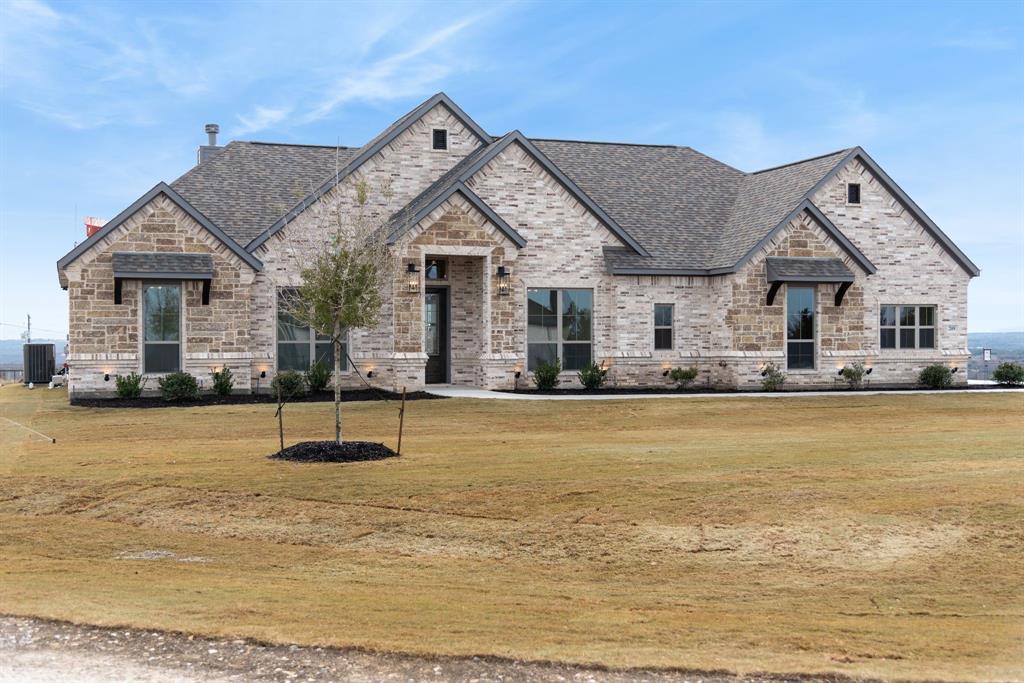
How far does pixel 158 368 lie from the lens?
27.1 meters

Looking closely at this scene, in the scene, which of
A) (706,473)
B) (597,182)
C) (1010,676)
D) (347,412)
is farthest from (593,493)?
(597,182)

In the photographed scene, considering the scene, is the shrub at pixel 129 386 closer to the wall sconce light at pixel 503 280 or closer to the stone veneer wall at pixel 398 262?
the stone veneer wall at pixel 398 262

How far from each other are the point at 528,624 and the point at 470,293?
846 inches

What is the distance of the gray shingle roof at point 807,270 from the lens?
30.2 meters

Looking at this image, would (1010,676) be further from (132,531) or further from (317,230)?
(317,230)

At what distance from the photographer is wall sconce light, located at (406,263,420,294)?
27.9 m

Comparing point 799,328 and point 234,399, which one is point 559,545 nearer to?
point 234,399

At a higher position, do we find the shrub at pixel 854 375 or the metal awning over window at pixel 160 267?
the metal awning over window at pixel 160 267

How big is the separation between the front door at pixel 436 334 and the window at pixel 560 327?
2.41 m

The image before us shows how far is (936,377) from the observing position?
105ft

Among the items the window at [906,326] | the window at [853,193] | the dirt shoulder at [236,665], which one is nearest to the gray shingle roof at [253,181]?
the window at [853,193]

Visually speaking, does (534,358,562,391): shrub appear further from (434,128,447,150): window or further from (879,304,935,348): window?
(879,304,935,348): window

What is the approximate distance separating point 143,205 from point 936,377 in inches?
903

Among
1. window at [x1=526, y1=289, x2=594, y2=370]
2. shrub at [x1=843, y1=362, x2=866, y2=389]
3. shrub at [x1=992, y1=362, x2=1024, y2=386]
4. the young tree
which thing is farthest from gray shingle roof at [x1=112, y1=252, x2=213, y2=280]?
shrub at [x1=992, y1=362, x2=1024, y2=386]
